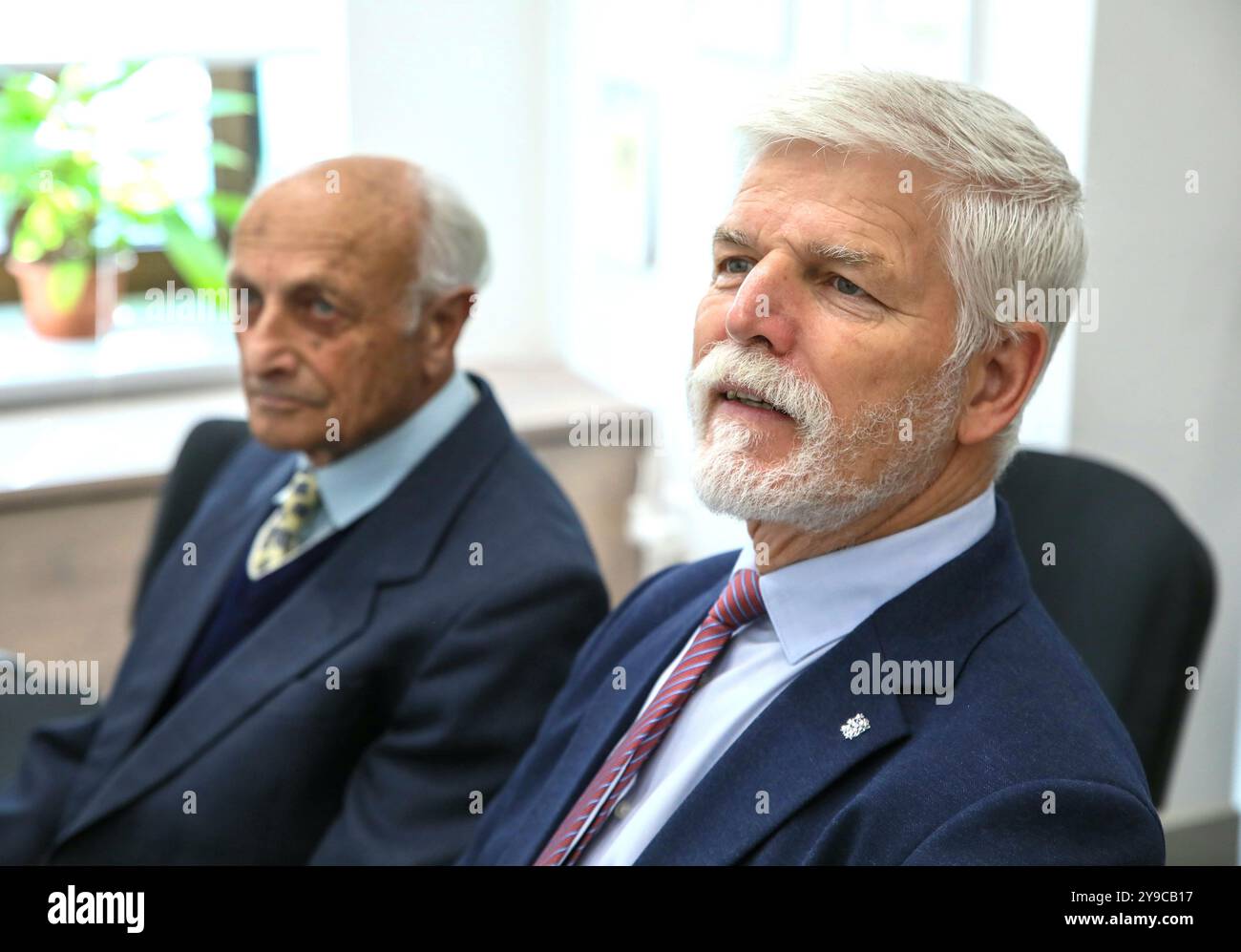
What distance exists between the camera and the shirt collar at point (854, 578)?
4.03 feet

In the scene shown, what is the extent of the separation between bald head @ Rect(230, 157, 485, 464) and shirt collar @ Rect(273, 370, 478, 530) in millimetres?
17

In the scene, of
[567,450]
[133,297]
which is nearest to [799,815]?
[567,450]

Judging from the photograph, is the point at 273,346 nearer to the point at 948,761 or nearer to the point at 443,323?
the point at 443,323

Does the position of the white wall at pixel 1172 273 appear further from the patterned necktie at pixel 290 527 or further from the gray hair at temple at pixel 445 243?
the patterned necktie at pixel 290 527

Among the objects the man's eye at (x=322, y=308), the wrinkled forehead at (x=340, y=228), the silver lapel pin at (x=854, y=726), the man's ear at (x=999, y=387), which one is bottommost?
the silver lapel pin at (x=854, y=726)

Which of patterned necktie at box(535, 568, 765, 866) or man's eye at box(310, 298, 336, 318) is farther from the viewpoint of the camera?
man's eye at box(310, 298, 336, 318)

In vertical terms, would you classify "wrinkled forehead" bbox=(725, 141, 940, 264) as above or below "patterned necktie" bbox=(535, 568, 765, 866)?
above

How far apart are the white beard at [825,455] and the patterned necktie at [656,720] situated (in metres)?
0.11

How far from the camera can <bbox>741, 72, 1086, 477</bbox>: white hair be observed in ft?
3.85

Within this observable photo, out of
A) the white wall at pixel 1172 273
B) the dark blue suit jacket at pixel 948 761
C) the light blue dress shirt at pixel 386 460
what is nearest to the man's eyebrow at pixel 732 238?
the dark blue suit jacket at pixel 948 761

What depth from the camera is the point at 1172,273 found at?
2.13 m

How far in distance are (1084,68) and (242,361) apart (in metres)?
1.20

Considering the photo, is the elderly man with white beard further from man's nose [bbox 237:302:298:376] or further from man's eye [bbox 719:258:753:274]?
man's nose [bbox 237:302:298:376]

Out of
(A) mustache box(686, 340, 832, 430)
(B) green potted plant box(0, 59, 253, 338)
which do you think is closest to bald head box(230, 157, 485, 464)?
(A) mustache box(686, 340, 832, 430)
